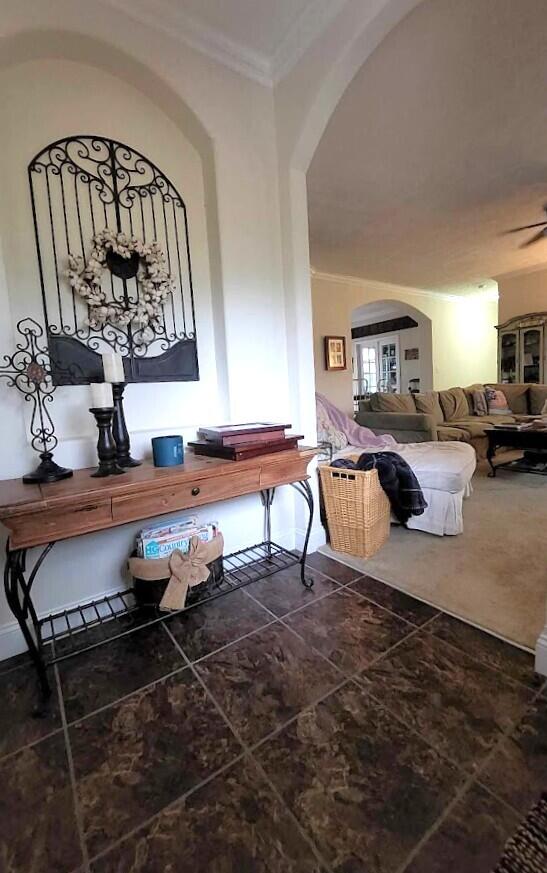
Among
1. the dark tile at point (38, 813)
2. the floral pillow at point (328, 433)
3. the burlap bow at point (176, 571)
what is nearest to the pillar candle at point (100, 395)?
the burlap bow at point (176, 571)

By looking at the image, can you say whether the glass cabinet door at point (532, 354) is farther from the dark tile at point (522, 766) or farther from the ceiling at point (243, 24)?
the dark tile at point (522, 766)

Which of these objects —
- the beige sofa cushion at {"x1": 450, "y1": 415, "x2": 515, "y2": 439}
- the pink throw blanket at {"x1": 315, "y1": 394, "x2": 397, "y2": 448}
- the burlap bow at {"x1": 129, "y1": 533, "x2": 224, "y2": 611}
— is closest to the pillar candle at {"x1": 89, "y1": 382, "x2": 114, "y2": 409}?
the burlap bow at {"x1": 129, "y1": 533, "x2": 224, "y2": 611}

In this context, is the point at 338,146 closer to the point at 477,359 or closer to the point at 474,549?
the point at 474,549

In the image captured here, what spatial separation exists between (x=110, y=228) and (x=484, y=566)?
2574mm

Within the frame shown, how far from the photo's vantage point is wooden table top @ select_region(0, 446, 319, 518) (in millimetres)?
1300

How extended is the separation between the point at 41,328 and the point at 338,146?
2350 mm

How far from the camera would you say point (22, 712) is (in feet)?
4.51

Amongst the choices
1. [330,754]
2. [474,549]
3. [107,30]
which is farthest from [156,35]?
[474,549]

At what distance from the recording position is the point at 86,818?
3.35 ft

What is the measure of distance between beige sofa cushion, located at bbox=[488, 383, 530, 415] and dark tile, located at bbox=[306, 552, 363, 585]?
4.92 meters

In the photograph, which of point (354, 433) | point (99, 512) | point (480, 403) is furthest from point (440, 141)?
point (480, 403)

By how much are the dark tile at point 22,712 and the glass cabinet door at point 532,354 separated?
6.92m

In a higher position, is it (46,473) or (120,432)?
(120,432)

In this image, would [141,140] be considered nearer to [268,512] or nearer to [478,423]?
[268,512]
